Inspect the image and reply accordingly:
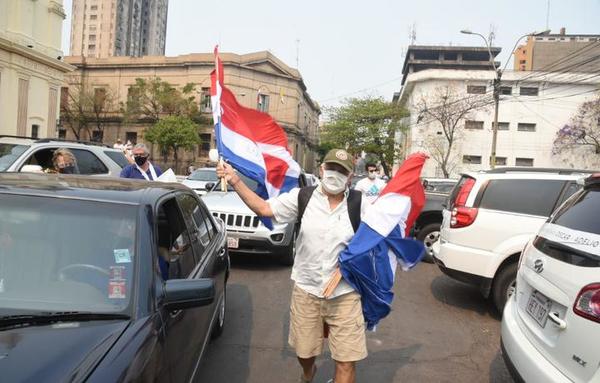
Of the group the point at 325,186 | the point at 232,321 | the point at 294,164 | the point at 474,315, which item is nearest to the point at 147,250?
the point at 325,186

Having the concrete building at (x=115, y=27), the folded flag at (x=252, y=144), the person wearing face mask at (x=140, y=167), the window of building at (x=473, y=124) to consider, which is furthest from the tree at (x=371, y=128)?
the concrete building at (x=115, y=27)

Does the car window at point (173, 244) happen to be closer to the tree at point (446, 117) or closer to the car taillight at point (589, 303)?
the car taillight at point (589, 303)

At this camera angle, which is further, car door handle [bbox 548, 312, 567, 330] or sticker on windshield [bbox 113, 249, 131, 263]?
car door handle [bbox 548, 312, 567, 330]

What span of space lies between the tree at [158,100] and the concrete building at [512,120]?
21.4m

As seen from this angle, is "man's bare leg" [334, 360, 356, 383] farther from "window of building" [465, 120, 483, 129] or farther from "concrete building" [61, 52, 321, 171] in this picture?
"concrete building" [61, 52, 321, 171]

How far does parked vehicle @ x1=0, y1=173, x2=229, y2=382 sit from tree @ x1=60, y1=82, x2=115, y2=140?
5099 cm

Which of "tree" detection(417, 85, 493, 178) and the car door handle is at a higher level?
"tree" detection(417, 85, 493, 178)

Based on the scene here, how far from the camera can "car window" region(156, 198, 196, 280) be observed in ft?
9.64

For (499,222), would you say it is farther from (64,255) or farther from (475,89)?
(475,89)

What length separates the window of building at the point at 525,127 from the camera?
153 feet

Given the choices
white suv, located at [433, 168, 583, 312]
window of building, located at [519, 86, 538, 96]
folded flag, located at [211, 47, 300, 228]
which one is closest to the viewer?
folded flag, located at [211, 47, 300, 228]

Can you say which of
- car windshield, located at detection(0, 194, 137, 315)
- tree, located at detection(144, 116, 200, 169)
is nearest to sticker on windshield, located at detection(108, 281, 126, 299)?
car windshield, located at detection(0, 194, 137, 315)

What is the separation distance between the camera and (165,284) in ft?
8.41

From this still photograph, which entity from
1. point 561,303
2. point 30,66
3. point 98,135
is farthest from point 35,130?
point 561,303
